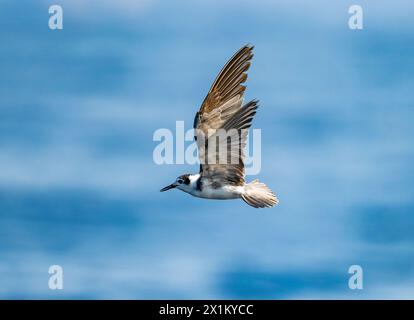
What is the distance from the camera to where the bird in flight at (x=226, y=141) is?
1454 centimetres

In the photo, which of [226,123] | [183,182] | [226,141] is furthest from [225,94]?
[183,182]

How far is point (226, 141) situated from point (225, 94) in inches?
61.8

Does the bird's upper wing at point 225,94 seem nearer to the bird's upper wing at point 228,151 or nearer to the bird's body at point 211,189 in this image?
the bird's upper wing at point 228,151

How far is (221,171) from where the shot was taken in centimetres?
1489

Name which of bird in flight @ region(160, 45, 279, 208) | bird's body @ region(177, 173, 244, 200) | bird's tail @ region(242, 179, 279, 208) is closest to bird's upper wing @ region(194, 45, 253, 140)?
bird in flight @ region(160, 45, 279, 208)

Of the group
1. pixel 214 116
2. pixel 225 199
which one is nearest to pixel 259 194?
pixel 225 199

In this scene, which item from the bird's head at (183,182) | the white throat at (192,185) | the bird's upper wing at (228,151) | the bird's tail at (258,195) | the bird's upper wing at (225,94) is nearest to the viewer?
the bird's upper wing at (228,151)

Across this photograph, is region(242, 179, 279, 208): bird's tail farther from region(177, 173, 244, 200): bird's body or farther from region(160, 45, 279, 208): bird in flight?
region(177, 173, 244, 200): bird's body

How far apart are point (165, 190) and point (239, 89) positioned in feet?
7.28

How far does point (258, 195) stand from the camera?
15180mm

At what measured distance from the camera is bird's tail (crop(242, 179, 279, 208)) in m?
14.9

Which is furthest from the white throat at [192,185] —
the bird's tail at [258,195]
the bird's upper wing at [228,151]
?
the bird's tail at [258,195]

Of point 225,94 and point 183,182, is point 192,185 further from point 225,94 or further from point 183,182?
point 225,94
